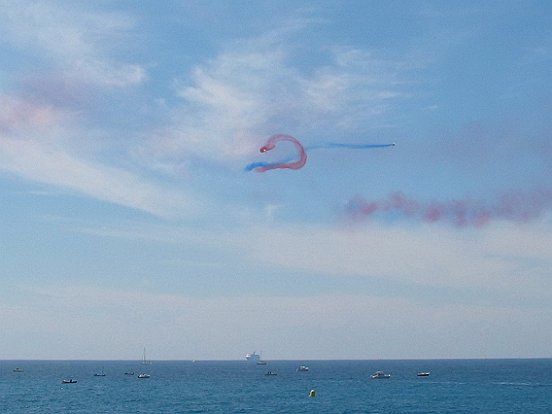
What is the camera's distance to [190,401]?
183250 mm

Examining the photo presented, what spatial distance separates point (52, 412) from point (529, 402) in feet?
372

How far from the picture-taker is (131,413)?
153 m

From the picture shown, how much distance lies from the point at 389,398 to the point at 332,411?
129 ft

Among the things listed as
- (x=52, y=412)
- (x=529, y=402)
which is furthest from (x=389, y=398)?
(x=52, y=412)

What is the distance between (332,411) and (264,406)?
19501mm

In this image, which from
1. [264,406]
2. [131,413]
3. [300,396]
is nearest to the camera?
[131,413]

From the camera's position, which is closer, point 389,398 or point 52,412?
point 52,412

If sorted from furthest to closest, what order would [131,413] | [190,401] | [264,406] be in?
[190,401]
[264,406]
[131,413]

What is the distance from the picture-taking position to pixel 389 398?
190m

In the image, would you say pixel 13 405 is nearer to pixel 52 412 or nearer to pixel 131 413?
pixel 52 412

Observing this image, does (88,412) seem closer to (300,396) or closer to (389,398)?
(300,396)

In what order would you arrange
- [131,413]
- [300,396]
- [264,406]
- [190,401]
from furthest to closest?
[300,396], [190,401], [264,406], [131,413]

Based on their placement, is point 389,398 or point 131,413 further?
point 389,398

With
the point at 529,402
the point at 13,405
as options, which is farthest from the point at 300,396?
the point at 13,405
